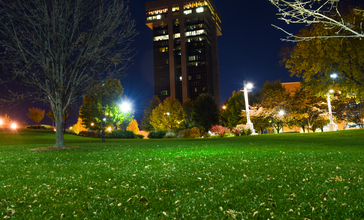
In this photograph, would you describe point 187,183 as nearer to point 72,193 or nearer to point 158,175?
point 158,175

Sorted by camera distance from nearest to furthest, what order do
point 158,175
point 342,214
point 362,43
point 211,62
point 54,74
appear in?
point 342,214 → point 158,175 → point 54,74 → point 362,43 → point 211,62

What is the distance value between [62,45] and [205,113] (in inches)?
1926

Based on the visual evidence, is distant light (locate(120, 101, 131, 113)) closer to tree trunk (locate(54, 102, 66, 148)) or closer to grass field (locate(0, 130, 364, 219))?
tree trunk (locate(54, 102, 66, 148))

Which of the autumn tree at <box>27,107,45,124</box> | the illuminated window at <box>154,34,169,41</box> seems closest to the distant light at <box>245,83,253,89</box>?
the autumn tree at <box>27,107,45,124</box>

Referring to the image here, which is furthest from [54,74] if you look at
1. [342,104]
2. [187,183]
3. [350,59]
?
[342,104]

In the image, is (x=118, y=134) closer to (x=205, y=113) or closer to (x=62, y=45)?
(x=205, y=113)

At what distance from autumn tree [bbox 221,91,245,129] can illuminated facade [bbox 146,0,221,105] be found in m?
63.5

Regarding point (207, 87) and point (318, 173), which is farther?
point (207, 87)

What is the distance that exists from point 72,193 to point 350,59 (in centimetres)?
2617

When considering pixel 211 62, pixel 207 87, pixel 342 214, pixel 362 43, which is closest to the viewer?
pixel 342 214

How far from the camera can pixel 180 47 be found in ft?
421

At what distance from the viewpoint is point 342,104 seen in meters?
48.9

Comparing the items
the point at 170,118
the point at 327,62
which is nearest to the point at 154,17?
the point at 170,118

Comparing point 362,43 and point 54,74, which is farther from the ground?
point 362,43
